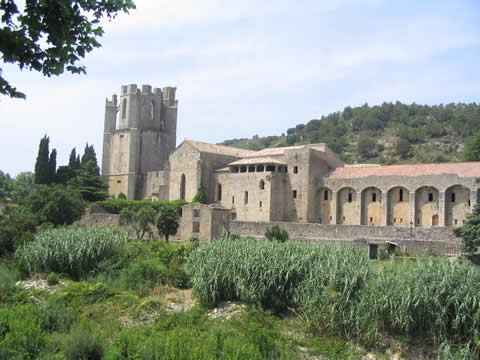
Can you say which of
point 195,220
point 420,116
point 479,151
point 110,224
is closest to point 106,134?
point 110,224

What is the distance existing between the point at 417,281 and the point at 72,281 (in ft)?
35.7

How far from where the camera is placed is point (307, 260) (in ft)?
47.3

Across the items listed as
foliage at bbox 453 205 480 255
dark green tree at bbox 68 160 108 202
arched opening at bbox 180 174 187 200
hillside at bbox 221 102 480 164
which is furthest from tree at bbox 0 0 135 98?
hillside at bbox 221 102 480 164

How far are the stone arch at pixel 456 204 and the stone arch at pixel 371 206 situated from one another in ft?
15.0

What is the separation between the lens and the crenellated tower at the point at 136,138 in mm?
54875

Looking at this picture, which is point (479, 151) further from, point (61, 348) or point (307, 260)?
point (61, 348)

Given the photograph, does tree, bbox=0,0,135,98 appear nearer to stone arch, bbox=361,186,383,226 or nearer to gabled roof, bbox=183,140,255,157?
stone arch, bbox=361,186,383,226

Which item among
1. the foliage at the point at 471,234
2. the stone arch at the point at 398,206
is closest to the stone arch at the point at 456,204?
the stone arch at the point at 398,206

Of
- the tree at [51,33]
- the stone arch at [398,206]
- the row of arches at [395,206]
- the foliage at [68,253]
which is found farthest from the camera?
the stone arch at [398,206]

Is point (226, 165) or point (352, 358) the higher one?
point (226, 165)

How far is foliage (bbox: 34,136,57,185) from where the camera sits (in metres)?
48.4

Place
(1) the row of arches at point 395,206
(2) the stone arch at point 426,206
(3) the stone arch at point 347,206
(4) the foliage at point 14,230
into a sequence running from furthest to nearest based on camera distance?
(3) the stone arch at point 347,206
(2) the stone arch at point 426,206
(1) the row of arches at point 395,206
(4) the foliage at point 14,230

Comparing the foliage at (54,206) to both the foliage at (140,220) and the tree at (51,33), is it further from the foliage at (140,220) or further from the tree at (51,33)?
the tree at (51,33)

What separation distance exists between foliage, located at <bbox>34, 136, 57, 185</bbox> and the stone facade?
28.4 feet
